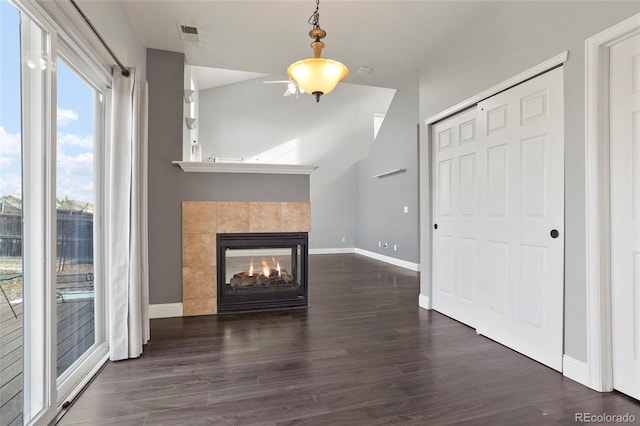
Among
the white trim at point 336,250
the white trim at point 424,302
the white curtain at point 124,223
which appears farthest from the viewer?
the white trim at point 336,250

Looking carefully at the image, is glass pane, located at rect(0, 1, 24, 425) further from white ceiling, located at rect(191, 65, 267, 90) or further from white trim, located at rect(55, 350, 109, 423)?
white ceiling, located at rect(191, 65, 267, 90)

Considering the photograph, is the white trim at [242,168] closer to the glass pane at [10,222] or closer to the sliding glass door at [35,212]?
the sliding glass door at [35,212]

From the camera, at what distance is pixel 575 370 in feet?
6.86

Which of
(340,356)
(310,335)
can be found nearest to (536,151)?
(340,356)

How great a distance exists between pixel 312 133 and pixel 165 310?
6227 mm

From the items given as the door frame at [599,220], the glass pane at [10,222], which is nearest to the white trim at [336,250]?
the door frame at [599,220]

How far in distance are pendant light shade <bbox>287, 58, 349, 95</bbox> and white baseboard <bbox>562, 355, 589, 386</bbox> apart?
8.24ft

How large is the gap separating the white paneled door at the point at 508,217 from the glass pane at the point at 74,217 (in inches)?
127

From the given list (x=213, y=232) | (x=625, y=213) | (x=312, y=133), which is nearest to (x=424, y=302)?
(x=625, y=213)

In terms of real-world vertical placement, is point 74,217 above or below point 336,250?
above

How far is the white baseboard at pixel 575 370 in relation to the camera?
202 centimetres

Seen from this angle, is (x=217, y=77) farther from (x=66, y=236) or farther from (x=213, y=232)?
(x=66, y=236)

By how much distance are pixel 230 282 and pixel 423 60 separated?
11.0ft

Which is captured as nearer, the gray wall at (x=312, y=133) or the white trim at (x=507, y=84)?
the white trim at (x=507, y=84)
